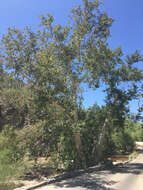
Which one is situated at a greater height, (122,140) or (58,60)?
(58,60)

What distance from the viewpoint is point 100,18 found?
1434cm

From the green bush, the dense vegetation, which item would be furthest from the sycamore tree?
the green bush

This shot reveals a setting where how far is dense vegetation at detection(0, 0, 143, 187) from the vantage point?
1270cm

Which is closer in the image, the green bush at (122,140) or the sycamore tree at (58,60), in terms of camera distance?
the sycamore tree at (58,60)

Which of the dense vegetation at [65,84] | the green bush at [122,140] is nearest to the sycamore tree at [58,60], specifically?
the dense vegetation at [65,84]

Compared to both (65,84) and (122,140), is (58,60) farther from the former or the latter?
(122,140)

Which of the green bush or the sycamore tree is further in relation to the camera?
the green bush

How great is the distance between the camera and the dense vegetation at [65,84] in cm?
1270

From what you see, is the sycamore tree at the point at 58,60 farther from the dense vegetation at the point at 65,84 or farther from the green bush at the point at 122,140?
the green bush at the point at 122,140

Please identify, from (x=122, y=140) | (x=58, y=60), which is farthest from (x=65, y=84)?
(x=122, y=140)

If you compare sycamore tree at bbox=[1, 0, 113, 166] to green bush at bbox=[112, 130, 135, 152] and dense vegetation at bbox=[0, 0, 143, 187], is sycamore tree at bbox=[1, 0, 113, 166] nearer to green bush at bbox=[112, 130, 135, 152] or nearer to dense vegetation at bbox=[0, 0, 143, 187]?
dense vegetation at bbox=[0, 0, 143, 187]

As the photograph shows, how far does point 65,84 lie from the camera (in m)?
13.6

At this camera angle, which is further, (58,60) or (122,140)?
(122,140)

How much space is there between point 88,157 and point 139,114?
5.81 metres
